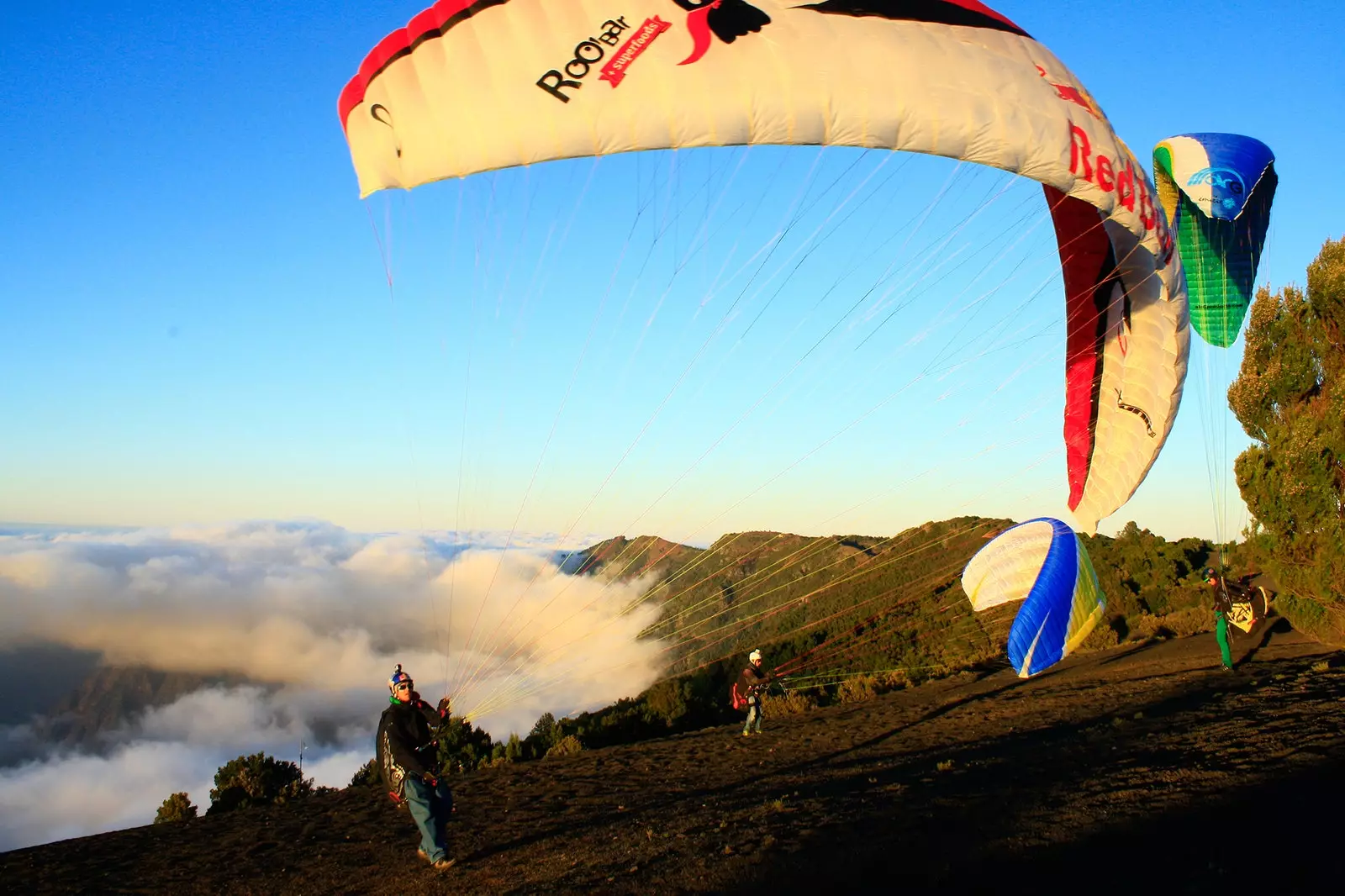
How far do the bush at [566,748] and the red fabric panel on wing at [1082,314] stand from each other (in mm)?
7851

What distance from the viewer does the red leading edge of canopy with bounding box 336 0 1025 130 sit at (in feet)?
19.7

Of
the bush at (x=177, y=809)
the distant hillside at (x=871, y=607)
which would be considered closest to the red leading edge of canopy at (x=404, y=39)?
the bush at (x=177, y=809)

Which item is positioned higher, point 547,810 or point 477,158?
point 477,158

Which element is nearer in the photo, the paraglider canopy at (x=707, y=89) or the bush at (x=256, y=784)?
the paraglider canopy at (x=707, y=89)

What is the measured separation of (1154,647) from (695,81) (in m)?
17.7

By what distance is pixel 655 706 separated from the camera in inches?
611

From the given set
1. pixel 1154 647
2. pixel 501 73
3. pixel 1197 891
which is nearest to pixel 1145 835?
pixel 1197 891

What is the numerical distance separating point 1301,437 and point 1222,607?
375cm

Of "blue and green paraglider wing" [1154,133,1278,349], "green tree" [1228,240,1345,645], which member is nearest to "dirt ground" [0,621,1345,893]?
"green tree" [1228,240,1345,645]

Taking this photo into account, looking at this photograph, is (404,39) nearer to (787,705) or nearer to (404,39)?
(404,39)

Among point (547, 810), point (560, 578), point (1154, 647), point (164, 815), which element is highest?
point (560, 578)

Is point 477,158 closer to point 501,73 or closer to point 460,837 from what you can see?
point 501,73

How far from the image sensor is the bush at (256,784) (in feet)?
33.8

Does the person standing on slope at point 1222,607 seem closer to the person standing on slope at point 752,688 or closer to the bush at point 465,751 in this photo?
the person standing on slope at point 752,688
